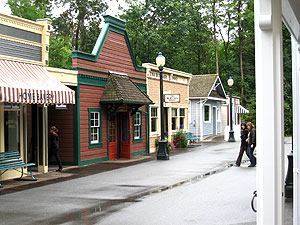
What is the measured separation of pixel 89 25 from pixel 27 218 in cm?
3377

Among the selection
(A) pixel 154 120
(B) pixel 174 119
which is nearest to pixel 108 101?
(A) pixel 154 120

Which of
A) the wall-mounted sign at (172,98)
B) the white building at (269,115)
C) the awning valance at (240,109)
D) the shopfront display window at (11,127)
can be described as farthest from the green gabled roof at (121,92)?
the awning valance at (240,109)

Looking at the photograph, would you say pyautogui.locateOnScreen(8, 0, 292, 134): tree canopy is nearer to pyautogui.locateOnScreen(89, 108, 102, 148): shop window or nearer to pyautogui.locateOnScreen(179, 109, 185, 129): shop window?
pyautogui.locateOnScreen(179, 109, 185, 129): shop window

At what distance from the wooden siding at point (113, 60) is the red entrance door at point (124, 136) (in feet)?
7.82

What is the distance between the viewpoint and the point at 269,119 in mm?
3326

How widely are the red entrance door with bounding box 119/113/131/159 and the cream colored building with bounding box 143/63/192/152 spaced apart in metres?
3.45

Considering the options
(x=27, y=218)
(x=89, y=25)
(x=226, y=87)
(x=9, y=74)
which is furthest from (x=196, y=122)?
(x=27, y=218)

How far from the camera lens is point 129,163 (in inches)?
719

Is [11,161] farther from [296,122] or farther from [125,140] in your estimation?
[296,122]

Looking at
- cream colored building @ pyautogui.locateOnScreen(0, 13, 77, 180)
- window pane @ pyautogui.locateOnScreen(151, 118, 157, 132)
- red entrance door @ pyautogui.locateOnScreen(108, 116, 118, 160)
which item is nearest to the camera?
cream colored building @ pyautogui.locateOnScreen(0, 13, 77, 180)

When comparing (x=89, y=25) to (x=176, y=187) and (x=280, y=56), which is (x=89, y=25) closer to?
(x=176, y=187)

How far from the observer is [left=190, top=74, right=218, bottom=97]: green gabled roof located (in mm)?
35000

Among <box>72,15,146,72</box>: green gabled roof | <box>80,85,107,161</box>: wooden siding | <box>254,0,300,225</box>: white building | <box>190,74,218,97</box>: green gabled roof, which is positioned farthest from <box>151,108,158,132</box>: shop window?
<box>254,0,300,225</box>: white building

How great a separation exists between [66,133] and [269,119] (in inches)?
580
